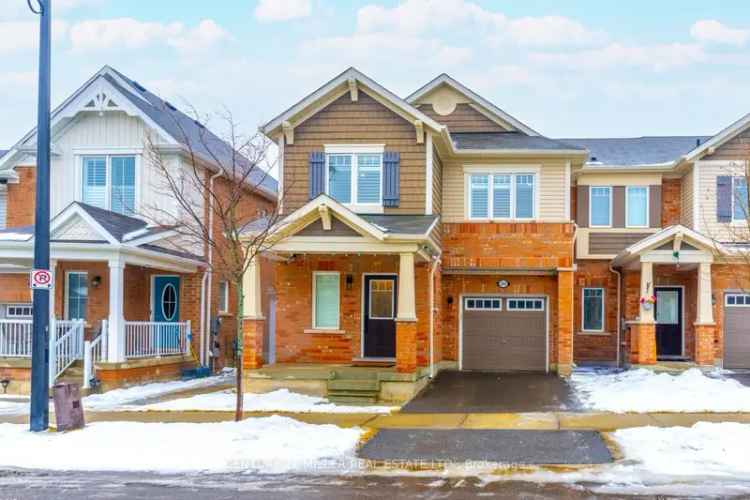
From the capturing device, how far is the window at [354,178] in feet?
68.6

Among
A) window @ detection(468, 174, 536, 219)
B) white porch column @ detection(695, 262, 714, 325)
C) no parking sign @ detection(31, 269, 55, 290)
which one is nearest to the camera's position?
no parking sign @ detection(31, 269, 55, 290)

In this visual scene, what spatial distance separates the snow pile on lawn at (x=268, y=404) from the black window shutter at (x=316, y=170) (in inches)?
197

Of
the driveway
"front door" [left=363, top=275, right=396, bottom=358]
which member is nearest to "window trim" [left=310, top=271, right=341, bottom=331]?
"front door" [left=363, top=275, right=396, bottom=358]

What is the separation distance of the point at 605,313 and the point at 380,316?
802 cm

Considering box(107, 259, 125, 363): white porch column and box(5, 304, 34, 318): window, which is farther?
box(5, 304, 34, 318): window

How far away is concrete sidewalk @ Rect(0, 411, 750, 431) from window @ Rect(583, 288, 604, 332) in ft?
35.3

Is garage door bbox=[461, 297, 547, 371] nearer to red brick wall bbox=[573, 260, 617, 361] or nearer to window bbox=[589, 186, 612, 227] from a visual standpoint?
red brick wall bbox=[573, 260, 617, 361]

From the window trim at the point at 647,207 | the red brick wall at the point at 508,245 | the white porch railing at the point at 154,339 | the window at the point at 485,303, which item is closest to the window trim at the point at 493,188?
the red brick wall at the point at 508,245

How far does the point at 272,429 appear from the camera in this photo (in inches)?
516

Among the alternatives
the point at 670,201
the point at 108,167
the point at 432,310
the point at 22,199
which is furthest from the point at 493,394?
the point at 22,199

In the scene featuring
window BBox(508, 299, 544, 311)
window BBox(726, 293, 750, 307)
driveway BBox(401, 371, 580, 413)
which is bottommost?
driveway BBox(401, 371, 580, 413)

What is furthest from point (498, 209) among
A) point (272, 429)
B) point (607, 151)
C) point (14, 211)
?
point (14, 211)

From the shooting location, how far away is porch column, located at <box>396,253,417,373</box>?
59.8ft

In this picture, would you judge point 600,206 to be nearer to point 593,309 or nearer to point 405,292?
point 593,309
